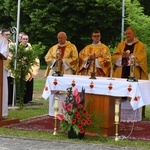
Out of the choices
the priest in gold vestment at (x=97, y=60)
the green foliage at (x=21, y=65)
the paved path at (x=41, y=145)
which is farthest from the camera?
the green foliage at (x=21, y=65)

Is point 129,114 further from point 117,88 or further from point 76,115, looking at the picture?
point 76,115

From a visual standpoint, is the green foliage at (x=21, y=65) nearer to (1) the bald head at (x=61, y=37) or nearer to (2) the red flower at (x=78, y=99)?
(1) the bald head at (x=61, y=37)

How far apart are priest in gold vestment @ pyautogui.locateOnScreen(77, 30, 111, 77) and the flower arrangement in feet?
8.98

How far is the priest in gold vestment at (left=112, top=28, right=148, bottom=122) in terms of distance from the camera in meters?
11.7

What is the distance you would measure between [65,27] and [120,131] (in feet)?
68.3

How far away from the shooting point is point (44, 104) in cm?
1466

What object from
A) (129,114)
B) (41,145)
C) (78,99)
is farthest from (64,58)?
(41,145)

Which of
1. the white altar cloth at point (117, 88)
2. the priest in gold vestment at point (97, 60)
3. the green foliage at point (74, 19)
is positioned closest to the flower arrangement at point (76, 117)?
the white altar cloth at point (117, 88)

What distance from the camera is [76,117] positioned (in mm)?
8820

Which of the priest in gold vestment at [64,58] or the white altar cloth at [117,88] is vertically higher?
the priest in gold vestment at [64,58]

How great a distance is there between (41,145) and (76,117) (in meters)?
0.88


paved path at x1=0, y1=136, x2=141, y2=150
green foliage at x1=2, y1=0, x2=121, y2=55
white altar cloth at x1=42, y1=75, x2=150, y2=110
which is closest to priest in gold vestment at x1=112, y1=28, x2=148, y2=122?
white altar cloth at x1=42, y1=75, x2=150, y2=110

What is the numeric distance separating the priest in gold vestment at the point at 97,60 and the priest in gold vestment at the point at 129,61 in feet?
1.29

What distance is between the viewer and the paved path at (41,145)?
8133 millimetres
